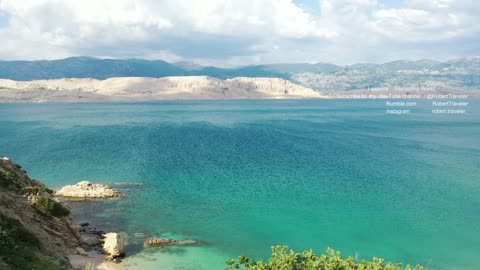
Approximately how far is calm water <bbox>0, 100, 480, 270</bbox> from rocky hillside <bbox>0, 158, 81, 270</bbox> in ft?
24.4

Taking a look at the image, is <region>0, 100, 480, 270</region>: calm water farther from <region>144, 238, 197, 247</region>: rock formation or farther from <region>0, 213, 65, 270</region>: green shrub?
<region>0, 213, 65, 270</region>: green shrub

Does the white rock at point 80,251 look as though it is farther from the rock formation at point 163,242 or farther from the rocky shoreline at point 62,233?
the rock formation at point 163,242

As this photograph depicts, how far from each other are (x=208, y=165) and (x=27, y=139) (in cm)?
7142

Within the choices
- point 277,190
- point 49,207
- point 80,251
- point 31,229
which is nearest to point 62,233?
point 80,251

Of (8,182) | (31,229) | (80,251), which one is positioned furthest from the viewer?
(8,182)

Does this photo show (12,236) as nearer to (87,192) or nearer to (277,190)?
(87,192)

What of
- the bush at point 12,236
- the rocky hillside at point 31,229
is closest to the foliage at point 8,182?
the rocky hillside at point 31,229

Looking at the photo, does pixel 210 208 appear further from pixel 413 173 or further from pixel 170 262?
pixel 413 173

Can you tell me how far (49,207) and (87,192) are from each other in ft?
62.6

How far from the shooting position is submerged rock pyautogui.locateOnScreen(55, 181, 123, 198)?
61.4 metres

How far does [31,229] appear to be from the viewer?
36.6 m

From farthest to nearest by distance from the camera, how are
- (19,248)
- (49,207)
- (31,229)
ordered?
Answer: (49,207) < (31,229) < (19,248)

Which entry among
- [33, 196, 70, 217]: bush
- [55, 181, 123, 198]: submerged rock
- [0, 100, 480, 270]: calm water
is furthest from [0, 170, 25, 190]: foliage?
[55, 181, 123, 198]: submerged rock

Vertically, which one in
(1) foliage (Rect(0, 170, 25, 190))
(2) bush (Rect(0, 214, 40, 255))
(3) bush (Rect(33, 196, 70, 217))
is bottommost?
(3) bush (Rect(33, 196, 70, 217))
